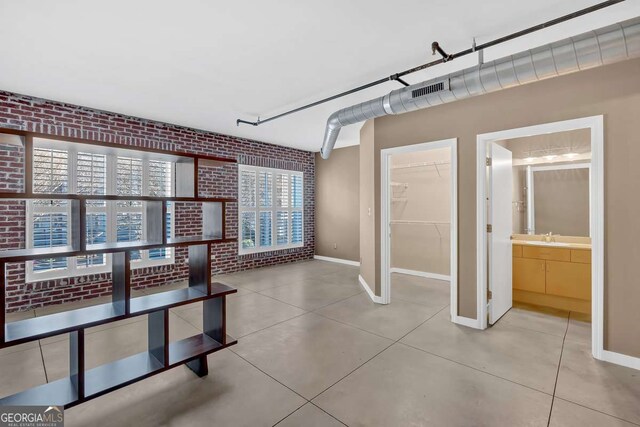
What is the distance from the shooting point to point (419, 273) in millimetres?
5871

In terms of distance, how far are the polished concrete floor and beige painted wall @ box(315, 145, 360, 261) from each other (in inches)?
119

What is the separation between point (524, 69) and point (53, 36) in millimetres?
3873

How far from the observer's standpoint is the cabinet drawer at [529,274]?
3.99 m

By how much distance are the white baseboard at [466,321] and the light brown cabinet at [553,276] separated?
1256 millimetres

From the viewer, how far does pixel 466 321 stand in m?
3.47

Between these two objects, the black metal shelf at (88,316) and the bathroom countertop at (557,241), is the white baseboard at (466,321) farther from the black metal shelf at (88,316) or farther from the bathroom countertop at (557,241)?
the black metal shelf at (88,316)

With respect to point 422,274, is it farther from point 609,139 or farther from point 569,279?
point 609,139

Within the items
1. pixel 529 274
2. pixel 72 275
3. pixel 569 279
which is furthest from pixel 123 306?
pixel 569 279

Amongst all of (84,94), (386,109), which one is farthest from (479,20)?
(84,94)

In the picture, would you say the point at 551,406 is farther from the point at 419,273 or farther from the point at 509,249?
the point at 419,273

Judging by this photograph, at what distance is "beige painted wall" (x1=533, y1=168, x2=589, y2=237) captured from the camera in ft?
13.4

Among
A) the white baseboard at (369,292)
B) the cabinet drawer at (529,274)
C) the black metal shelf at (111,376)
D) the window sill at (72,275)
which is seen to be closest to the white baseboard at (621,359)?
the cabinet drawer at (529,274)

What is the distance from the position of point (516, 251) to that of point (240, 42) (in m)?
4.24

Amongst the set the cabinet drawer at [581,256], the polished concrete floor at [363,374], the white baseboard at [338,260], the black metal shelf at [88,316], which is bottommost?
the polished concrete floor at [363,374]
